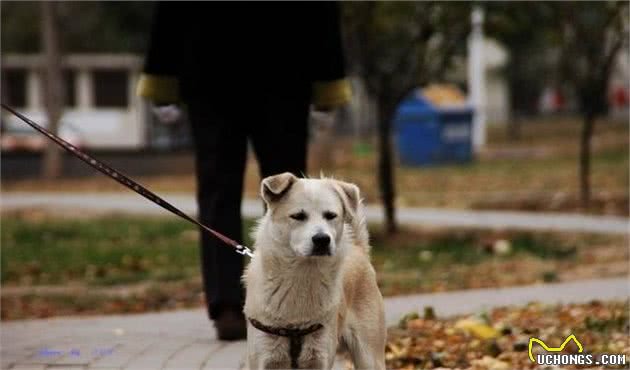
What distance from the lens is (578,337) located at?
6.53 m

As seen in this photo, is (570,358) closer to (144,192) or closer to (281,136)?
(281,136)

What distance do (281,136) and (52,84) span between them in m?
22.5

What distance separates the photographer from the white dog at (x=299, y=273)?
4.39 m

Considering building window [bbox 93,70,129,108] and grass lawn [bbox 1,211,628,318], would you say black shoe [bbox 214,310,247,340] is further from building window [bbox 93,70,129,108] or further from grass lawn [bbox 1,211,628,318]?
building window [bbox 93,70,129,108]

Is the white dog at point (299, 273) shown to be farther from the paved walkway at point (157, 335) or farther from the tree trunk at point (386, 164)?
the tree trunk at point (386, 164)

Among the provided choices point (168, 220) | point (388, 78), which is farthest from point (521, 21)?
point (168, 220)

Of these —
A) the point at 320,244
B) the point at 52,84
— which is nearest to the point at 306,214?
the point at 320,244

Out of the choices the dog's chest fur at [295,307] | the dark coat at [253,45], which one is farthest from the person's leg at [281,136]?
the dog's chest fur at [295,307]

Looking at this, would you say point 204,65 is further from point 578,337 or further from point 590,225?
point 590,225

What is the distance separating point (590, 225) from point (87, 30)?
29679mm

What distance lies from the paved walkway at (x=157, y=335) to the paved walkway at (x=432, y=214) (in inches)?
183

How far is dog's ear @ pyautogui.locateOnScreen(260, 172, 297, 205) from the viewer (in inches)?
174

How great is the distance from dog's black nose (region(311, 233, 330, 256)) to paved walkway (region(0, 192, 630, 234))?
9225 millimetres

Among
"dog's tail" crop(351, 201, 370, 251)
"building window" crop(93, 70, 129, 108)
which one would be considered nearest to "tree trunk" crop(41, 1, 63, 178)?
"building window" crop(93, 70, 129, 108)
